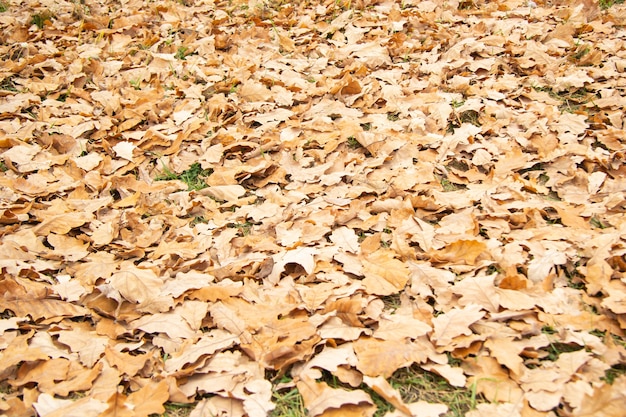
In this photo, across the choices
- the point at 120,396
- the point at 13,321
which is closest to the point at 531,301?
the point at 120,396

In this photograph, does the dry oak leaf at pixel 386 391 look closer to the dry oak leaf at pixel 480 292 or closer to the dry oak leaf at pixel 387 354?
the dry oak leaf at pixel 387 354

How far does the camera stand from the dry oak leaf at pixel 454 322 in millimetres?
1830

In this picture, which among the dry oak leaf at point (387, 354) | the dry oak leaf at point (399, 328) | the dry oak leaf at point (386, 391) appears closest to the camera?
the dry oak leaf at point (386, 391)

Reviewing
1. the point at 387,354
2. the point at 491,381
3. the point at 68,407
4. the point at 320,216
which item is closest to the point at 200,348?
the point at 68,407

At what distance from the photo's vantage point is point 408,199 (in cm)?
255

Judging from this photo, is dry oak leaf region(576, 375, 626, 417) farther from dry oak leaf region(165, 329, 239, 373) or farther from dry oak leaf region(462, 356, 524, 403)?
dry oak leaf region(165, 329, 239, 373)

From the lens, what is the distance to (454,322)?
188cm

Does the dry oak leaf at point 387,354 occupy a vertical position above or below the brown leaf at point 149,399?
above

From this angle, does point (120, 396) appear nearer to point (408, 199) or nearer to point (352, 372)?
point (352, 372)

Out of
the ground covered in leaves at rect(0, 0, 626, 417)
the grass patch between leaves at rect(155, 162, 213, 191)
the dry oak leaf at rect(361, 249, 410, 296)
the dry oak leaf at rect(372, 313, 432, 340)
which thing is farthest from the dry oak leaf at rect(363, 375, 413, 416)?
the grass patch between leaves at rect(155, 162, 213, 191)

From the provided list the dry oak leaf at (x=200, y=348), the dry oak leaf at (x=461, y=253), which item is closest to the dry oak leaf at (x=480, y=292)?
the dry oak leaf at (x=461, y=253)

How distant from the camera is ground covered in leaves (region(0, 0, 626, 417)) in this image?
177 centimetres

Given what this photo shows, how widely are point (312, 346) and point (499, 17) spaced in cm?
381

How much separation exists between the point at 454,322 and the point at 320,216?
35.4 inches
